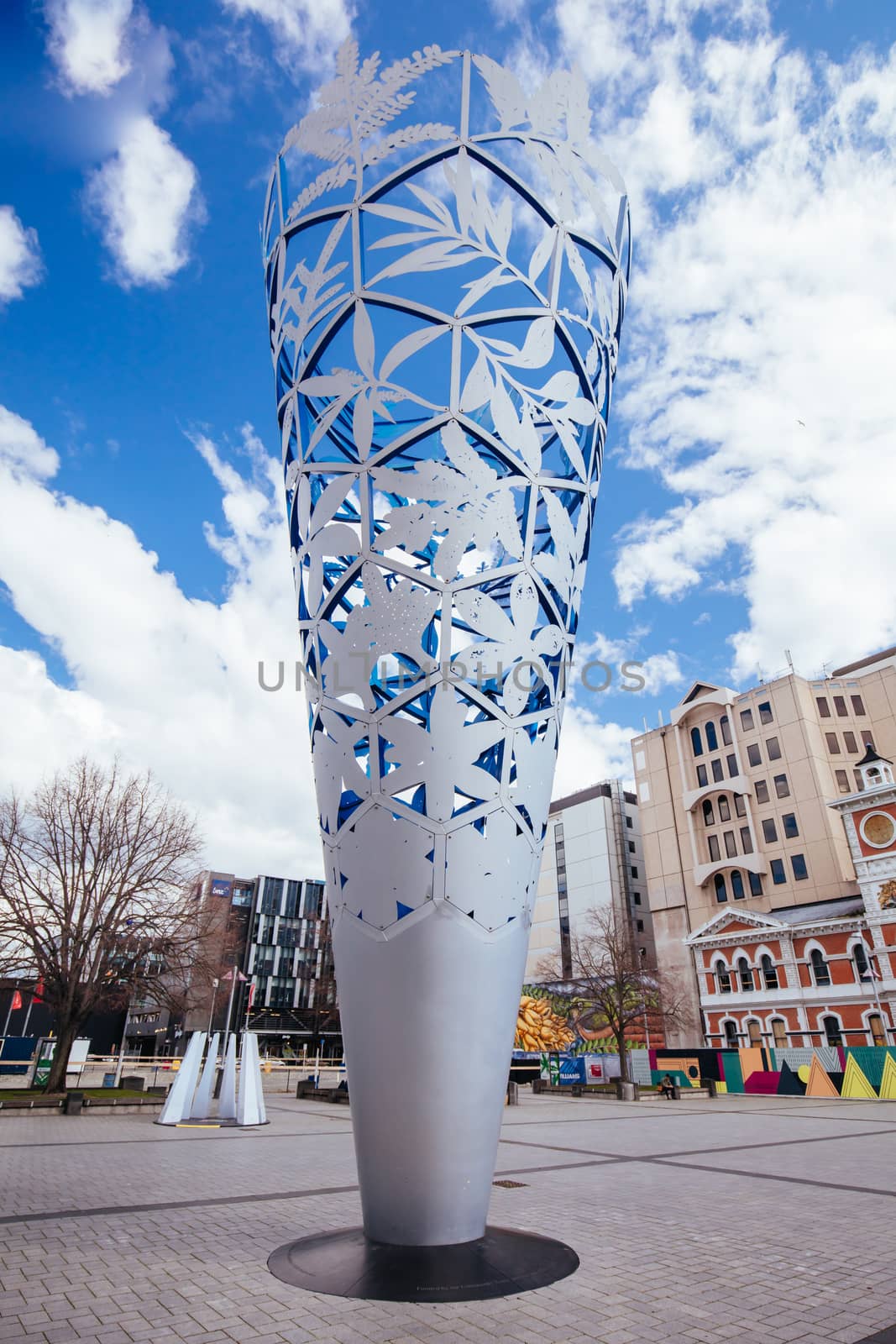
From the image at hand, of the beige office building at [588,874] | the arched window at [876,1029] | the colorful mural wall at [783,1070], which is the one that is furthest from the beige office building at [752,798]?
the colorful mural wall at [783,1070]

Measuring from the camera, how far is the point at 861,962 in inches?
1553

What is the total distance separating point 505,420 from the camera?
22.6 feet

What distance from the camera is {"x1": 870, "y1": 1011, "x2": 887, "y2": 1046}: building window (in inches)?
1485

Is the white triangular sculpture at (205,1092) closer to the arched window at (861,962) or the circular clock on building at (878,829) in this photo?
the arched window at (861,962)

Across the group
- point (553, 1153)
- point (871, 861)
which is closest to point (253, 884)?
point (871, 861)

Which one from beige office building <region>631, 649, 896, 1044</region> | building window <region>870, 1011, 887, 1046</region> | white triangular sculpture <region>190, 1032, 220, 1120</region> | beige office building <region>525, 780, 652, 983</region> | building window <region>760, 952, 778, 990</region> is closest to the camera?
white triangular sculpture <region>190, 1032, 220, 1120</region>

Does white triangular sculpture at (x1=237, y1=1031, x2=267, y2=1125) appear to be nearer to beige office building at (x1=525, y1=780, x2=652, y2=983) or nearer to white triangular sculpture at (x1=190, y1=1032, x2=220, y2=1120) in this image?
white triangular sculpture at (x1=190, y1=1032, x2=220, y2=1120)

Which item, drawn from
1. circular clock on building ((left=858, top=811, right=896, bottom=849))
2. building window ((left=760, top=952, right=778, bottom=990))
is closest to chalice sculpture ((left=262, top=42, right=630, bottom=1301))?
circular clock on building ((left=858, top=811, right=896, bottom=849))

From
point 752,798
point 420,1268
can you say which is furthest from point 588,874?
point 420,1268

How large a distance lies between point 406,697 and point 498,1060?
9.50 ft

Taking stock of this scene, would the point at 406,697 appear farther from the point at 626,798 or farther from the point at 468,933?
the point at 626,798

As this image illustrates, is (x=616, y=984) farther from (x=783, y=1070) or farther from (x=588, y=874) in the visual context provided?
(x=588, y=874)

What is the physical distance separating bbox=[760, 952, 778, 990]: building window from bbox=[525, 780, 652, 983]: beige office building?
2098cm

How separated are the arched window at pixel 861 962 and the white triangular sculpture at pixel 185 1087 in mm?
33805
